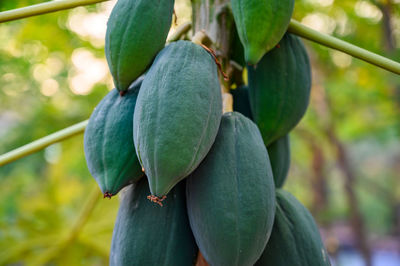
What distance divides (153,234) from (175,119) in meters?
0.21

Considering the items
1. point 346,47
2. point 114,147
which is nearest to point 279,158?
point 346,47

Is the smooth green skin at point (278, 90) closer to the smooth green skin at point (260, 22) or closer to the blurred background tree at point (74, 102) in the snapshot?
the smooth green skin at point (260, 22)

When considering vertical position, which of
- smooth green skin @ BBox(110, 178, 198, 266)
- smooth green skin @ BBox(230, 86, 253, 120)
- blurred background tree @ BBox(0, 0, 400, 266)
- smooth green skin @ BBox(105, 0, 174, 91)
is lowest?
blurred background tree @ BBox(0, 0, 400, 266)

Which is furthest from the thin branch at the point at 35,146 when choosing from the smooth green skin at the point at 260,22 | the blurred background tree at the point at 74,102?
the smooth green skin at the point at 260,22

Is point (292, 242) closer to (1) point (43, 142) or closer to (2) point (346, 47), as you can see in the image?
(2) point (346, 47)

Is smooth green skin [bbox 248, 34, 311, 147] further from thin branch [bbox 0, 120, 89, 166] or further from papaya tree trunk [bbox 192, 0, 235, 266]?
thin branch [bbox 0, 120, 89, 166]

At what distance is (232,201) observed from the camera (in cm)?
63

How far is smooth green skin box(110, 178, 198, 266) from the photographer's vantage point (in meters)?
0.68

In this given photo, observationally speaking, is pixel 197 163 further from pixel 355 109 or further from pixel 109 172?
pixel 355 109

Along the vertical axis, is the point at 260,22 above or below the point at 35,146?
above

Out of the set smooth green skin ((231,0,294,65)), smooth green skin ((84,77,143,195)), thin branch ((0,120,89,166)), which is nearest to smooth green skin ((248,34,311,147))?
smooth green skin ((231,0,294,65))

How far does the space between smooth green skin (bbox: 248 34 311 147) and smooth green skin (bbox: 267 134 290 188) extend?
2.1 inches

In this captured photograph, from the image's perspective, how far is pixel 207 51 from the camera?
726mm

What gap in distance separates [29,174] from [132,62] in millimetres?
2811
